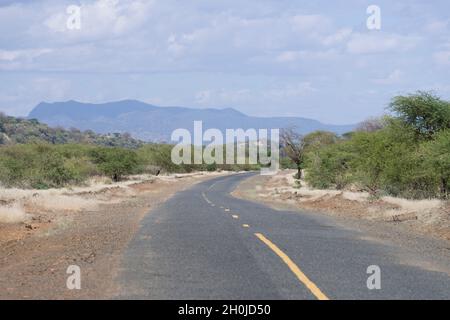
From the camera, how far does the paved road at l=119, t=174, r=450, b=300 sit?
826 centimetres

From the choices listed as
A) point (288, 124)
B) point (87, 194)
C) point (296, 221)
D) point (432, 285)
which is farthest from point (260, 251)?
point (288, 124)

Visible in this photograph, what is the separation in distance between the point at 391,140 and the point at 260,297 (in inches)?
974

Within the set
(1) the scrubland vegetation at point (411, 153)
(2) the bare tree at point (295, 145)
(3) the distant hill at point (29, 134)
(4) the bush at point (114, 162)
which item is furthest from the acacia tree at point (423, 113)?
(3) the distant hill at point (29, 134)

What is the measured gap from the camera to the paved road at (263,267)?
325 inches

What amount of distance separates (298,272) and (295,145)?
196ft

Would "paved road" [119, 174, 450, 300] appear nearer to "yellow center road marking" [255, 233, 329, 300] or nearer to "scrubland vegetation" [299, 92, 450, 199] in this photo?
"yellow center road marking" [255, 233, 329, 300]

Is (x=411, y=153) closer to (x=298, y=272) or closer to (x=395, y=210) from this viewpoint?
(x=395, y=210)

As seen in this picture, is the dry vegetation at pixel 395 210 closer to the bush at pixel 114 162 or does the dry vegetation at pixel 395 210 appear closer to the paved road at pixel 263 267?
the paved road at pixel 263 267

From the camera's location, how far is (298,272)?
31.3 feet

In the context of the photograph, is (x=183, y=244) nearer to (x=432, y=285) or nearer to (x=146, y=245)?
(x=146, y=245)

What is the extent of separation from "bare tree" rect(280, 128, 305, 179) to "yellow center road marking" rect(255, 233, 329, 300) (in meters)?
53.1

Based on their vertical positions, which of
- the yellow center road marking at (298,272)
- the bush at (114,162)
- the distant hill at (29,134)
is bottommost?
the bush at (114,162)

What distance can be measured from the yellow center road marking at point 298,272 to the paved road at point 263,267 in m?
0.01
